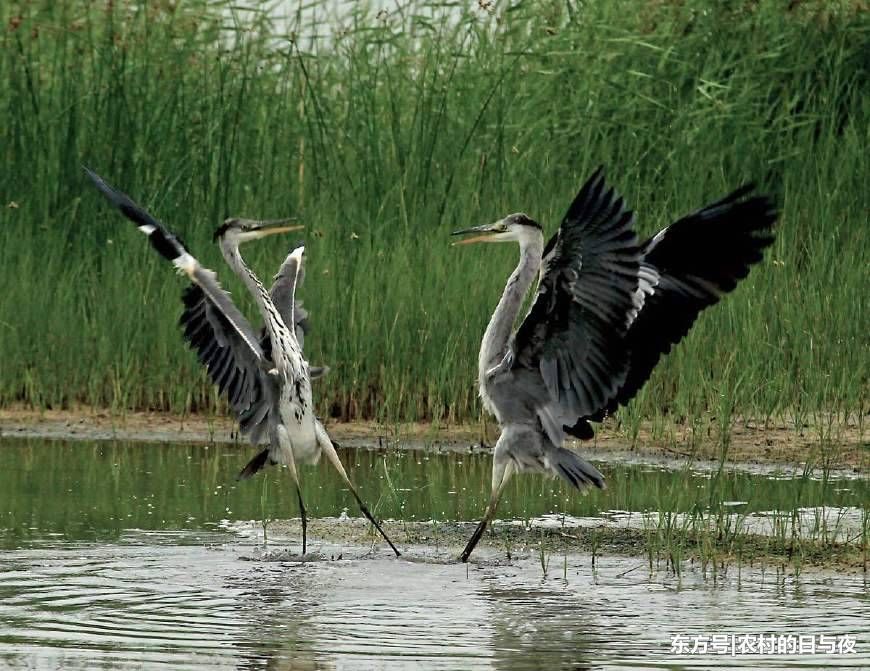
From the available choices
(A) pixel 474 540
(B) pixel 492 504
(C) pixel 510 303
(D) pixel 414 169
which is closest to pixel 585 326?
(C) pixel 510 303

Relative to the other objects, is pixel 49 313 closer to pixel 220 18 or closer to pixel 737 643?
pixel 220 18

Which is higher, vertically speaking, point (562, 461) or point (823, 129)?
point (823, 129)

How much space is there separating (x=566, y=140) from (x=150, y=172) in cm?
306

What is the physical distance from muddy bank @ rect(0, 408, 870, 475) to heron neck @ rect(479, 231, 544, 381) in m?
1.62

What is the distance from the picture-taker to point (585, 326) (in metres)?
6.95

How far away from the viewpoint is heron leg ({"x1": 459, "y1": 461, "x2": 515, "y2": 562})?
23.1ft

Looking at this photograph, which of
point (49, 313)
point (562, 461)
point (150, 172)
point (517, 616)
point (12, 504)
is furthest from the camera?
point (150, 172)

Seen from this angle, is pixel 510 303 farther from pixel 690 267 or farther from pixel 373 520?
pixel 373 520

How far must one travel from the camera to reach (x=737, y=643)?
5.55 metres

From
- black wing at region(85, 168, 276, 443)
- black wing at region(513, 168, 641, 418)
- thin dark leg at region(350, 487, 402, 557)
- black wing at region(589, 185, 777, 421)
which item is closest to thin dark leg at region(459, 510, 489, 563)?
thin dark leg at region(350, 487, 402, 557)

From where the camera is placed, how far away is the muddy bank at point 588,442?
9062 mm

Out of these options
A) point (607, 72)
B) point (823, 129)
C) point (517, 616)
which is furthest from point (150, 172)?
point (517, 616)

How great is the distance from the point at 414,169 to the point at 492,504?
4894mm

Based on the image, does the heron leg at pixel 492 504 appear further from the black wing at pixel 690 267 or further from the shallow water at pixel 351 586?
the black wing at pixel 690 267
